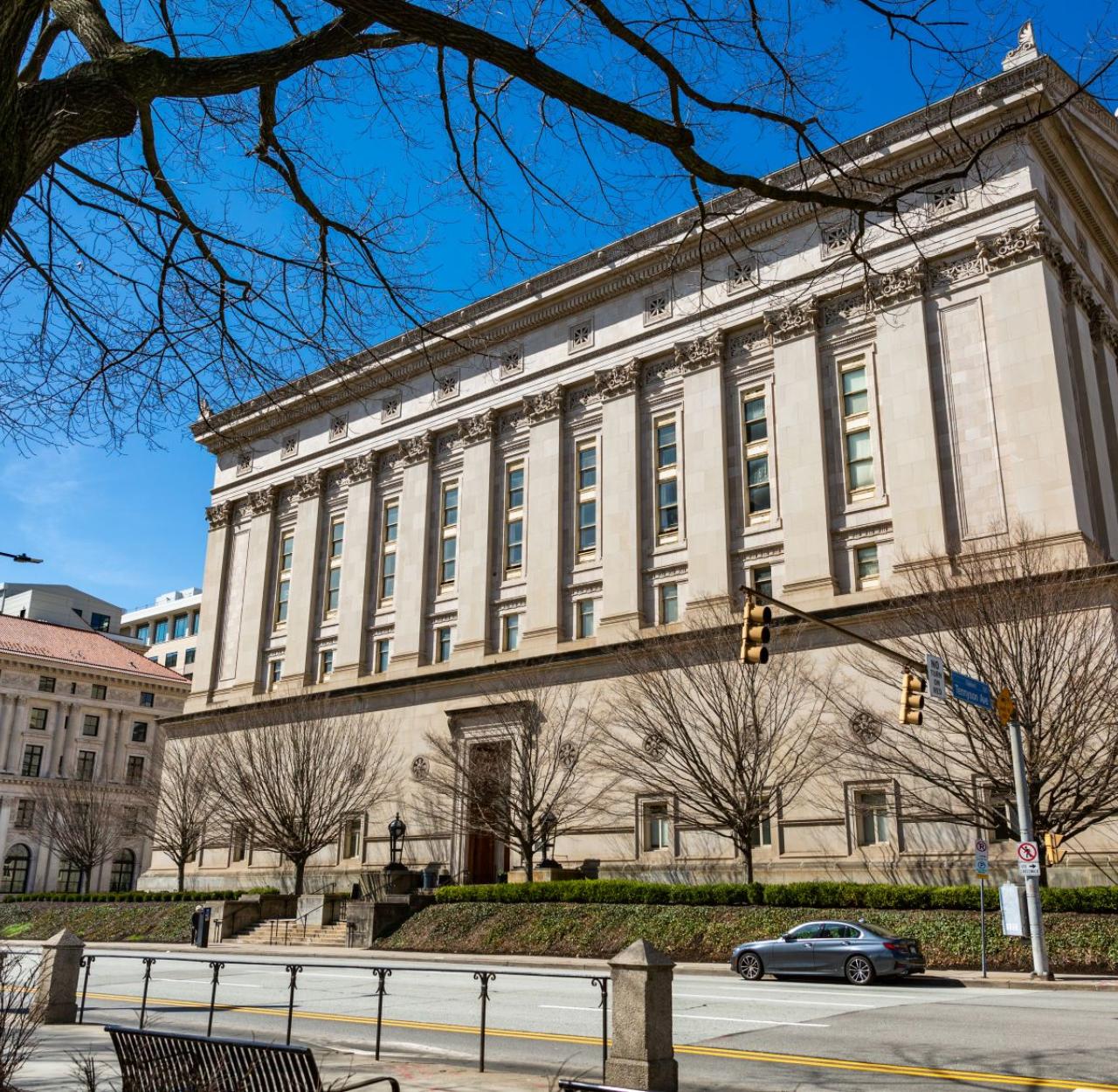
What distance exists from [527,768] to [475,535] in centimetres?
1297

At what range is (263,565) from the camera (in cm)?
5812

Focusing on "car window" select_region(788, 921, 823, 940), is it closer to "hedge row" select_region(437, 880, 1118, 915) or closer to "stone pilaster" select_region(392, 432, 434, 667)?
"hedge row" select_region(437, 880, 1118, 915)

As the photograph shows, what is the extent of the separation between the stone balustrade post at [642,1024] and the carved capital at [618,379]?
117 ft

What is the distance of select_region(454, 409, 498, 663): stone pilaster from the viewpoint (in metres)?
46.8

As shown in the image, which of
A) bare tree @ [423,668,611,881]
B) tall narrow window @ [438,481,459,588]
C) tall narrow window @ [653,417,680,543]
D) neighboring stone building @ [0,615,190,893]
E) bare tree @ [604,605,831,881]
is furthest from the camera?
neighboring stone building @ [0,615,190,893]

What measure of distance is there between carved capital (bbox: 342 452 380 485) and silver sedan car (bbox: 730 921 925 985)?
1439 inches

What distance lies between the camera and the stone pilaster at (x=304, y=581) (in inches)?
2132

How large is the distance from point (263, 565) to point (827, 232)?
115 feet

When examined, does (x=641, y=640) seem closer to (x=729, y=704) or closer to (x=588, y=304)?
(x=729, y=704)

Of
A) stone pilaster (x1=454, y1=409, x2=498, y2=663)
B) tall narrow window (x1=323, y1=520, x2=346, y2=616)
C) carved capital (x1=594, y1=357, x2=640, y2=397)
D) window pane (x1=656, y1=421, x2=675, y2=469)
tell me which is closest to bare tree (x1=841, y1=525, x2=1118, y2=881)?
window pane (x1=656, y1=421, x2=675, y2=469)

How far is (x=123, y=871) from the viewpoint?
85.9 meters

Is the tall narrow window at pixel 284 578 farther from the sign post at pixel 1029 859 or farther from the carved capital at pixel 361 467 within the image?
the sign post at pixel 1029 859

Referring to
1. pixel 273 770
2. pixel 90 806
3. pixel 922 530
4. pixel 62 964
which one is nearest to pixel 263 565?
pixel 273 770

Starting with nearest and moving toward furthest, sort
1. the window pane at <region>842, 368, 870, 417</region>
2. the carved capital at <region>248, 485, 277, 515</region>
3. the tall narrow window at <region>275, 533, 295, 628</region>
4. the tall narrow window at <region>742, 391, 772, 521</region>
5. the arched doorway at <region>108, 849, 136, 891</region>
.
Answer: the window pane at <region>842, 368, 870, 417</region> → the tall narrow window at <region>742, 391, 772, 521</region> → the tall narrow window at <region>275, 533, 295, 628</region> → the carved capital at <region>248, 485, 277, 515</region> → the arched doorway at <region>108, 849, 136, 891</region>
